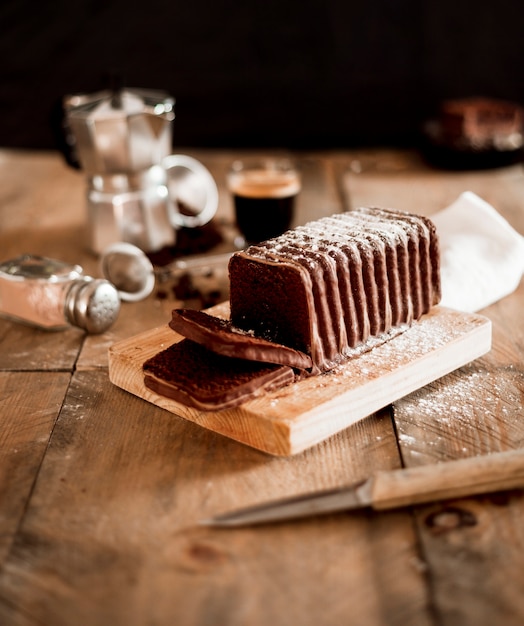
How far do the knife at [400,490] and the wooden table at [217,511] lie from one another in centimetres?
2

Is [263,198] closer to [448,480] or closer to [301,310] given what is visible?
[301,310]

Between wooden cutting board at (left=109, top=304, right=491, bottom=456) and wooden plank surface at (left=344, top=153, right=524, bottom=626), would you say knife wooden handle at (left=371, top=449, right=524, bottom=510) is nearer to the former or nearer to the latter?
wooden plank surface at (left=344, top=153, right=524, bottom=626)

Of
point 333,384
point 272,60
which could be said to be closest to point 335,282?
point 333,384

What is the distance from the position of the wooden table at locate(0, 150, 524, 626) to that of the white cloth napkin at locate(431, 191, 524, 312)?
13cm

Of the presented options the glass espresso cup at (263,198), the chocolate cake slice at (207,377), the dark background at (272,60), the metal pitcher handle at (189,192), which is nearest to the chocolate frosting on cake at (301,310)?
the chocolate cake slice at (207,377)

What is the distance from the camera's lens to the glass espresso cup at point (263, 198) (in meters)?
2.47

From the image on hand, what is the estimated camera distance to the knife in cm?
124

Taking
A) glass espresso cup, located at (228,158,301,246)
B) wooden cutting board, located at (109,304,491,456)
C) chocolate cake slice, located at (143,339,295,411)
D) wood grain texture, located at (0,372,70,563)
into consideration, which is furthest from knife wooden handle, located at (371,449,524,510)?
glass espresso cup, located at (228,158,301,246)

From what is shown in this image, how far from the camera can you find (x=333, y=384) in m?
1.53

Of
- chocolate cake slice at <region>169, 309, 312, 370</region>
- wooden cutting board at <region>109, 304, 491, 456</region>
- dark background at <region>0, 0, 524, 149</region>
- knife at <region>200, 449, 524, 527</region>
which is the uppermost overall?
chocolate cake slice at <region>169, 309, 312, 370</region>

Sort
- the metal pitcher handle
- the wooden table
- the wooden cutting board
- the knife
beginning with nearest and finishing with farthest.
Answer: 1. the wooden table
2. the knife
3. the wooden cutting board
4. the metal pitcher handle

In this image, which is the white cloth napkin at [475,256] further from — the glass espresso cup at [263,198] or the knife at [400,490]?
the knife at [400,490]

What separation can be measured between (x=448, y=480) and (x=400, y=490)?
8cm

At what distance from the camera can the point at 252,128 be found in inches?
172
